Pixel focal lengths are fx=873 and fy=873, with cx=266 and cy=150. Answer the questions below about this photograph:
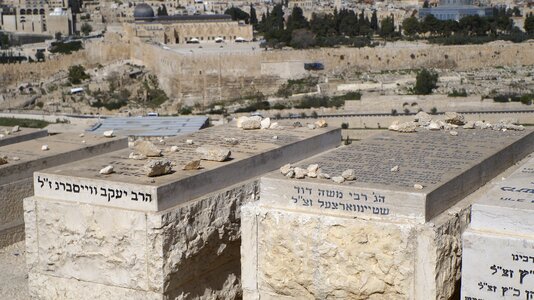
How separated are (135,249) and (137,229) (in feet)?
0.58

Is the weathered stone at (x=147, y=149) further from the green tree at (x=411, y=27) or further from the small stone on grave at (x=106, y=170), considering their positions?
the green tree at (x=411, y=27)

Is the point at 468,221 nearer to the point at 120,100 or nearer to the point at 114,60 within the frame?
the point at 120,100

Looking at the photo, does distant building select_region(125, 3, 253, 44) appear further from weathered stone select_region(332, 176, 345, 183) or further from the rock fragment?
the rock fragment

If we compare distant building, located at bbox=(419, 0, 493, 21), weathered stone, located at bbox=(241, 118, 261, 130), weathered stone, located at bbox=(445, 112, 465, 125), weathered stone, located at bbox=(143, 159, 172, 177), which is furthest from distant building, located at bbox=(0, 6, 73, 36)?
weathered stone, located at bbox=(143, 159, 172, 177)

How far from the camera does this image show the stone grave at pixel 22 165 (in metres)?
9.73

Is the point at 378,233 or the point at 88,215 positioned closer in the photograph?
the point at 378,233

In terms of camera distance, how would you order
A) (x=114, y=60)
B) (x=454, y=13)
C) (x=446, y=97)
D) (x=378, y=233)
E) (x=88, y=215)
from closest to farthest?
1. (x=378, y=233)
2. (x=88, y=215)
3. (x=446, y=97)
4. (x=114, y=60)
5. (x=454, y=13)

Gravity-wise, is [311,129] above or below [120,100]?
above

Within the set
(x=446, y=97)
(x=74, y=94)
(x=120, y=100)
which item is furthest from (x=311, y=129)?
(x=74, y=94)

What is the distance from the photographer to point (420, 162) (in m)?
7.75

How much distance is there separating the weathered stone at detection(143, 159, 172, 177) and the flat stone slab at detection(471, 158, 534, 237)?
2.78m

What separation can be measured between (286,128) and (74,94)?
2420cm

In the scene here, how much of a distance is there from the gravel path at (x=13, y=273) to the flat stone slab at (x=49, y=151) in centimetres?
88

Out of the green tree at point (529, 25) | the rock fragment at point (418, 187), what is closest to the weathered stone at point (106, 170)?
the rock fragment at point (418, 187)
